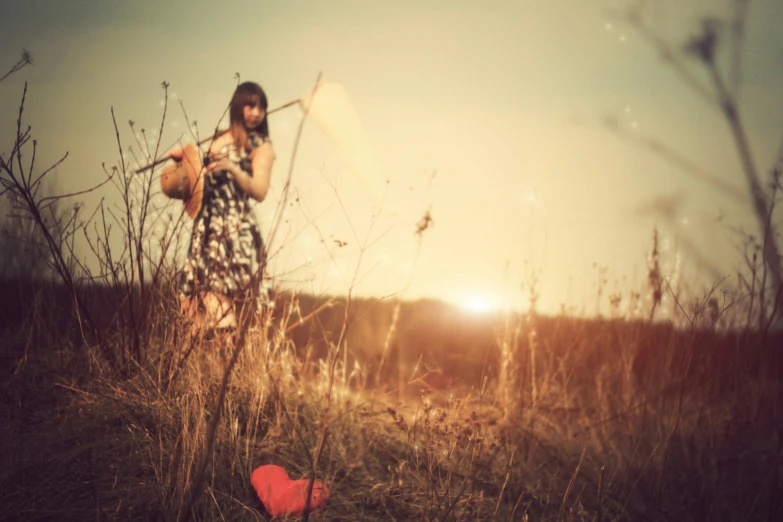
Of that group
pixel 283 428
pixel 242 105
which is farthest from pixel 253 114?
pixel 283 428

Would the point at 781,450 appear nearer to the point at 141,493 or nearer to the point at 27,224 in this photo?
the point at 141,493

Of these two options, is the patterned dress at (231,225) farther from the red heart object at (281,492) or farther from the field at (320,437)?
the red heart object at (281,492)

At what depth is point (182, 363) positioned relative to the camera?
205 centimetres

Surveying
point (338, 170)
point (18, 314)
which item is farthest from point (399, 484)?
point (18, 314)

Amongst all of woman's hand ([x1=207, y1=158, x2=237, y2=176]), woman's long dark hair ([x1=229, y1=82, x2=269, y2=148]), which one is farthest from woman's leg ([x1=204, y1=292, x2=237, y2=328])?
woman's long dark hair ([x1=229, y1=82, x2=269, y2=148])

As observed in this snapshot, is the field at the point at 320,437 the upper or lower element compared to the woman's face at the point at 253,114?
lower

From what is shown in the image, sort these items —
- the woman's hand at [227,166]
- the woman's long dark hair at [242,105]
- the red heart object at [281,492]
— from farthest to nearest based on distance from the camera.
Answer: the woman's long dark hair at [242,105] → the woman's hand at [227,166] → the red heart object at [281,492]

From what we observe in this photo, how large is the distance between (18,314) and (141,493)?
2.44 meters

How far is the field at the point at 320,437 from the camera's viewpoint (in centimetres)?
154

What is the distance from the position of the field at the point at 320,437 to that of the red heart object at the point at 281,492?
8 cm

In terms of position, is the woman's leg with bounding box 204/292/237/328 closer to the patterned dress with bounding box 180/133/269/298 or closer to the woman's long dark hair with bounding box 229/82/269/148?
the patterned dress with bounding box 180/133/269/298

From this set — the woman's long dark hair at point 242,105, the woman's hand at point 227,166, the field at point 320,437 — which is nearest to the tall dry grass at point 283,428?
the field at point 320,437

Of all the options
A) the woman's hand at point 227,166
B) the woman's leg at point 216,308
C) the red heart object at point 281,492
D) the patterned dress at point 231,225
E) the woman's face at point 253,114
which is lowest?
the red heart object at point 281,492

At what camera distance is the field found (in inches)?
60.8
